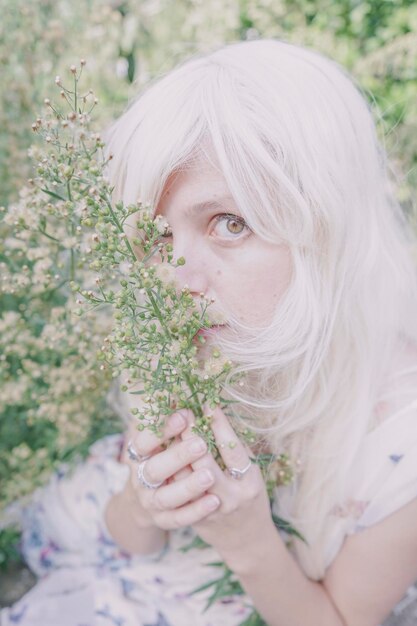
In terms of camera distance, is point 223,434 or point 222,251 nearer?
point 223,434

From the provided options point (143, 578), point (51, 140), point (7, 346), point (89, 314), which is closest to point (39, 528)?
point (143, 578)

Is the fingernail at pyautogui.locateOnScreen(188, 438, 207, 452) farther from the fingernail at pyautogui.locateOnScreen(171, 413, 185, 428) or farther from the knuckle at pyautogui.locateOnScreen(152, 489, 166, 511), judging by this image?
the knuckle at pyautogui.locateOnScreen(152, 489, 166, 511)

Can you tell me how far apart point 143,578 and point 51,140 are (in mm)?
1173

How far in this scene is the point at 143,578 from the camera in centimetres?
158

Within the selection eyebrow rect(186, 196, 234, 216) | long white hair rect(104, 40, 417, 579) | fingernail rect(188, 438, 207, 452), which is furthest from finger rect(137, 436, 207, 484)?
eyebrow rect(186, 196, 234, 216)

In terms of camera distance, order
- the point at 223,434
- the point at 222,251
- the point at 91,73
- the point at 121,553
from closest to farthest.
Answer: the point at 223,434
the point at 222,251
the point at 121,553
the point at 91,73

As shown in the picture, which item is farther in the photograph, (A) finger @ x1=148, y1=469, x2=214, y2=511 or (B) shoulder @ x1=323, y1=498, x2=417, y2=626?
(B) shoulder @ x1=323, y1=498, x2=417, y2=626

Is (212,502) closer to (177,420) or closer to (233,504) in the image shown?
(233,504)

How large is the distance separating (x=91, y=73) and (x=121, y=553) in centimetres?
163

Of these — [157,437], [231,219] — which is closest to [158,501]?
[157,437]

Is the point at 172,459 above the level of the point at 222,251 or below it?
below

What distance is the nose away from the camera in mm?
1057

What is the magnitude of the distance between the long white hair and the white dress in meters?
0.06

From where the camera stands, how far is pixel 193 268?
108 cm
